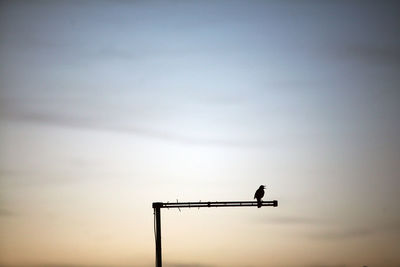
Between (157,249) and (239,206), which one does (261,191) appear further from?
(157,249)

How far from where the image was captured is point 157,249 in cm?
6088

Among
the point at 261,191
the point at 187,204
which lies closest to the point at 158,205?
the point at 187,204

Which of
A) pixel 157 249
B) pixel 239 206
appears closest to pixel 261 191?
pixel 239 206

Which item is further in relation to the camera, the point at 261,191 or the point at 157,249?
the point at 261,191

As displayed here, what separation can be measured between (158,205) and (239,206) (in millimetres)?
5010

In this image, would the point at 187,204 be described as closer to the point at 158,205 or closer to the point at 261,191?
the point at 158,205

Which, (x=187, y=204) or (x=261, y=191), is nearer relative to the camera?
(x=187, y=204)

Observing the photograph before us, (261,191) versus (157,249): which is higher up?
(261,191)

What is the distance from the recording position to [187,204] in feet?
200

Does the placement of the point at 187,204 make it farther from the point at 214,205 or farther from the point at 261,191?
the point at 261,191

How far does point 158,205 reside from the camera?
60969 millimetres

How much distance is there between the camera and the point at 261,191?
65750 mm

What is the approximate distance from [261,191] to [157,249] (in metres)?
8.89

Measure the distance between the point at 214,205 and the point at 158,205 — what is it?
3492 mm
